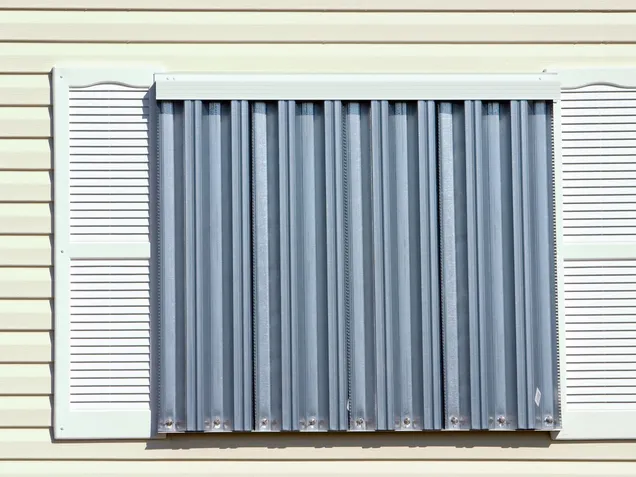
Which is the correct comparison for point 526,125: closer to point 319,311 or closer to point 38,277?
point 319,311

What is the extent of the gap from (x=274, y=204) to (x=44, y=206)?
989mm

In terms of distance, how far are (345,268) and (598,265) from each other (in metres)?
1.09

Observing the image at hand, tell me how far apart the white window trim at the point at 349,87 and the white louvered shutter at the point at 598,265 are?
27cm

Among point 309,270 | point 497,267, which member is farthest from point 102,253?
point 497,267

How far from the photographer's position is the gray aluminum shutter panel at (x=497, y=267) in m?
3.62

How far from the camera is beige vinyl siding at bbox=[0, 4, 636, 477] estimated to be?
365cm

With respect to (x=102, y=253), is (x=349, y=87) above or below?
above

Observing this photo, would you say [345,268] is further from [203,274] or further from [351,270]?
[203,274]

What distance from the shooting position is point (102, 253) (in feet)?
12.0

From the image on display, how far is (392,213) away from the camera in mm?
3662
